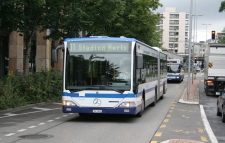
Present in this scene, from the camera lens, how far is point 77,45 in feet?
51.5

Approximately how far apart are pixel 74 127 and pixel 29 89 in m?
8.78

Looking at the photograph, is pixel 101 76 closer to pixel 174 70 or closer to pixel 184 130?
pixel 184 130

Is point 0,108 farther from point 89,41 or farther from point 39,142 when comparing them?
point 39,142

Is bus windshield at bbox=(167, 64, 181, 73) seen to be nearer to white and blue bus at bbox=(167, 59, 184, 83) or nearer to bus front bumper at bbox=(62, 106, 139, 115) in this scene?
white and blue bus at bbox=(167, 59, 184, 83)

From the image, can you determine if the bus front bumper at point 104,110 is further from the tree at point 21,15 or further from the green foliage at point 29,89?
the tree at point 21,15

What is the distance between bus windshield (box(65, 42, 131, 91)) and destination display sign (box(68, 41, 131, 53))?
0.05 m

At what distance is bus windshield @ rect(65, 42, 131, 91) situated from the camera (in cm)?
1527

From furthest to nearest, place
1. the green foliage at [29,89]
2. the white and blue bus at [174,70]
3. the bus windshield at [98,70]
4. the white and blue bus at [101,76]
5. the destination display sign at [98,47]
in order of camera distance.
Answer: the white and blue bus at [174,70]
the green foliage at [29,89]
the destination display sign at [98,47]
the bus windshield at [98,70]
the white and blue bus at [101,76]

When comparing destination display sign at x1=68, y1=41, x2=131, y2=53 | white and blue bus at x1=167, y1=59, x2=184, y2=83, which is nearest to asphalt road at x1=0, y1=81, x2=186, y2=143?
destination display sign at x1=68, y1=41, x2=131, y2=53

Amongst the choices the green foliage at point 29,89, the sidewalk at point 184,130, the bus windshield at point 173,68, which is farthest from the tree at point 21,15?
the bus windshield at point 173,68

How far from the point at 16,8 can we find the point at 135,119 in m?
10.4

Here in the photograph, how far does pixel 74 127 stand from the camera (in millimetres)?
14141

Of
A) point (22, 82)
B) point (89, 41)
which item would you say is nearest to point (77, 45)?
point (89, 41)

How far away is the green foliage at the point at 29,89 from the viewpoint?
20188 mm
